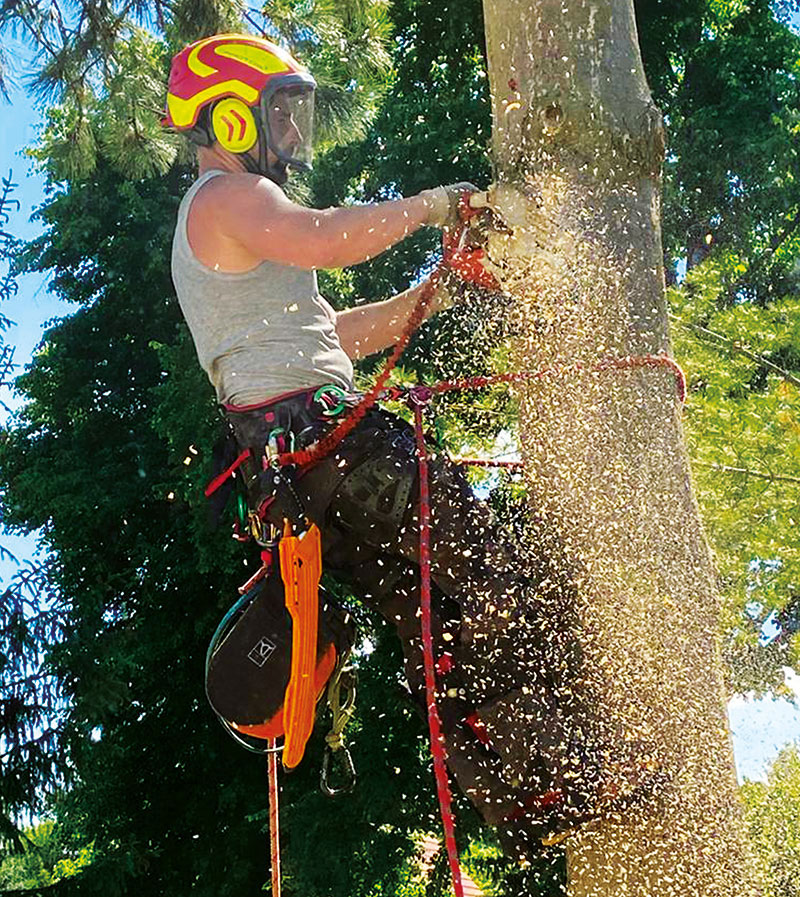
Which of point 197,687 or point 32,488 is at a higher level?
point 32,488

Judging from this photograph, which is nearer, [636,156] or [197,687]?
[636,156]

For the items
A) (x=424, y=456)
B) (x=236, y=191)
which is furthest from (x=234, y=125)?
(x=424, y=456)

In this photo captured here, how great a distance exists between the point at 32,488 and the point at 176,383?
2.32 metres

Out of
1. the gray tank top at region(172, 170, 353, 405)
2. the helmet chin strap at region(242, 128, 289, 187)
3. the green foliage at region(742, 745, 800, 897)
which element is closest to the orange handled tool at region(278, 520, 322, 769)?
the gray tank top at region(172, 170, 353, 405)

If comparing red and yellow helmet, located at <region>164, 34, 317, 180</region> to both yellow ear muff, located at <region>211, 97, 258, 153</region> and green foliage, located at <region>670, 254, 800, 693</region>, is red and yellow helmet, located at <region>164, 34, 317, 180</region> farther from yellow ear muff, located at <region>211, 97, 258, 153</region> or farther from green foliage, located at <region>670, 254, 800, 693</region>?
green foliage, located at <region>670, 254, 800, 693</region>

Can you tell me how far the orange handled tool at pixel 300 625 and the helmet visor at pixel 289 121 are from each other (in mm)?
936

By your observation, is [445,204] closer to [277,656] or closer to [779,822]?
[277,656]

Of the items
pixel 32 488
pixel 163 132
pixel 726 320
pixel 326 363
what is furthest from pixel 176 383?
pixel 326 363

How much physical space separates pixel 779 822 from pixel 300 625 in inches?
147

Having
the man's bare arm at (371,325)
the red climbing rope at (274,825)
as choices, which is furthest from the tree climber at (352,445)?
the red climbing rope at (274,825)

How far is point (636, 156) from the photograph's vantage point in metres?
2.84

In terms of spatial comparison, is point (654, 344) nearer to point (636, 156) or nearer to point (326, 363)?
point (636, 156)

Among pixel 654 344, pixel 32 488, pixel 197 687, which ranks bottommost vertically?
pixel 654 344

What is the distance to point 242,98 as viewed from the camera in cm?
301
